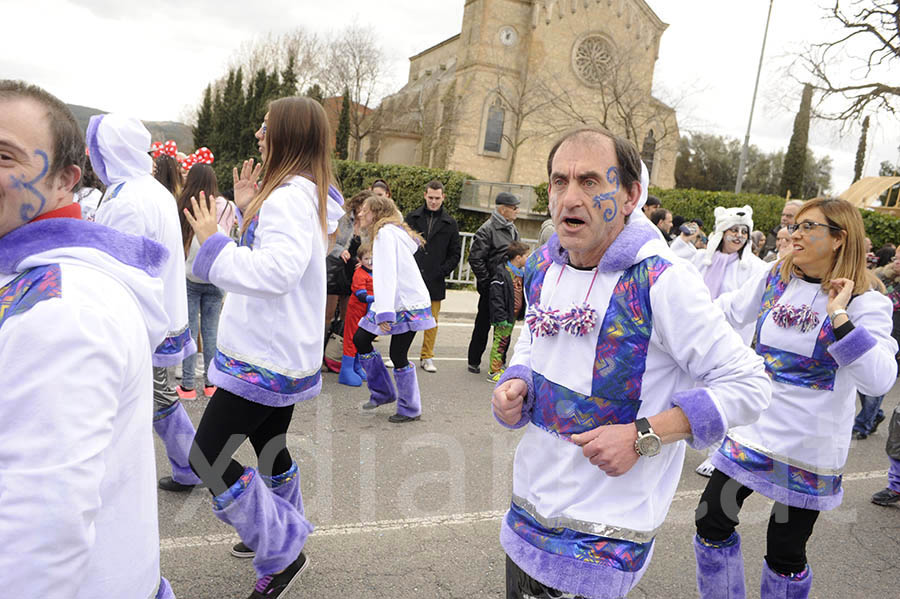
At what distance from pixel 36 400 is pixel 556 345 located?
4.72 feet

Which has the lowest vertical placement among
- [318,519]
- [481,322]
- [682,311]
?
[318,519]

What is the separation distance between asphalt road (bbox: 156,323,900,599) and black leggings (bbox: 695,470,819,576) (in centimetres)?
77

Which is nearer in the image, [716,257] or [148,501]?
[148,501]

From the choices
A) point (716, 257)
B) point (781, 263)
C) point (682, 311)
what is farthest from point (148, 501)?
point (716, 257)

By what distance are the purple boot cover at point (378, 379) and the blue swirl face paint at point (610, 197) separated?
423 centimetres

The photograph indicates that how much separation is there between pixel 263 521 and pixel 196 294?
3.84 meters

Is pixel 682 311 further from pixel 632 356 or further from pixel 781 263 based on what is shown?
pixel 781 263

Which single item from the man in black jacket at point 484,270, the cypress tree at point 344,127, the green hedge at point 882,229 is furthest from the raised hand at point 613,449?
the cypress tree at point 344,127

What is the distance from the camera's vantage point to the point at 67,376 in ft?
3.89

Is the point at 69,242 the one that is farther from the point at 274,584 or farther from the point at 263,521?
the point at 274,584

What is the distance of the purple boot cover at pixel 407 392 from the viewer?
5887 mm

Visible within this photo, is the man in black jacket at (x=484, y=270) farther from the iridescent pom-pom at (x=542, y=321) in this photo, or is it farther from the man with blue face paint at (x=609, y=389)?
the man with blue face paint at (x=609, y=389)

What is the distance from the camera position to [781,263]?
3.50m

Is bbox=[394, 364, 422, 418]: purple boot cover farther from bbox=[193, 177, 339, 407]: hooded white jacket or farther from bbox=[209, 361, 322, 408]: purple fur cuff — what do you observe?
bbox=[209, 361, 322, 408]: purple fur cuff
